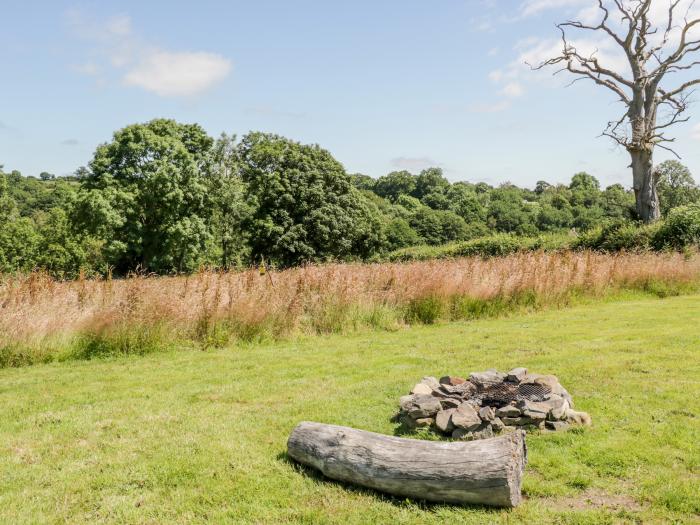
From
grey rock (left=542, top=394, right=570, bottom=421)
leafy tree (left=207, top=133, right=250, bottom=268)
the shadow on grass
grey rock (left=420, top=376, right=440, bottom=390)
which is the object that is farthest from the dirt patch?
leafy tree (left=207, top=133, right=250, bottom=268)

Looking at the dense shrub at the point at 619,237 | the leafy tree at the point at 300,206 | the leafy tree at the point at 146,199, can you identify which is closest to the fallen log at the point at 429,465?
the dense shrub at the point at 619,237

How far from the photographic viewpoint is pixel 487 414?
191 inches

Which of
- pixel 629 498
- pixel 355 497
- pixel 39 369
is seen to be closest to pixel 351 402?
pixel 355 497

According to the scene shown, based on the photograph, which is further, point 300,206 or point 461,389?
point 300,206

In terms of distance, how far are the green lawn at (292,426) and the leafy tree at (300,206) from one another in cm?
2621

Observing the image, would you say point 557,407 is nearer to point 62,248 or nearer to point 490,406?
point 490,406

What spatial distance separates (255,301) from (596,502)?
7175 millimetres

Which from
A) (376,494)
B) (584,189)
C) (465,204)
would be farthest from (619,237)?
(584,189)

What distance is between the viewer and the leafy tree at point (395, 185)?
309 ft

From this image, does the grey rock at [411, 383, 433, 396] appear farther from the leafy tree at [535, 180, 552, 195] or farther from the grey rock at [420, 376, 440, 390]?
the leafy tree at [535, 180, 552, 195]

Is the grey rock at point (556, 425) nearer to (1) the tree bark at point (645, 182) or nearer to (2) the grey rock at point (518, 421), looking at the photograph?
(2) the grey rock at point (518, 421)

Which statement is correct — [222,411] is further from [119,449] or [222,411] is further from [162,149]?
[162,149]

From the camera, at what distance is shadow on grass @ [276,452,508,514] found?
373cm

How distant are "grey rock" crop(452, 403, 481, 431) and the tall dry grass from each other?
549 cm
